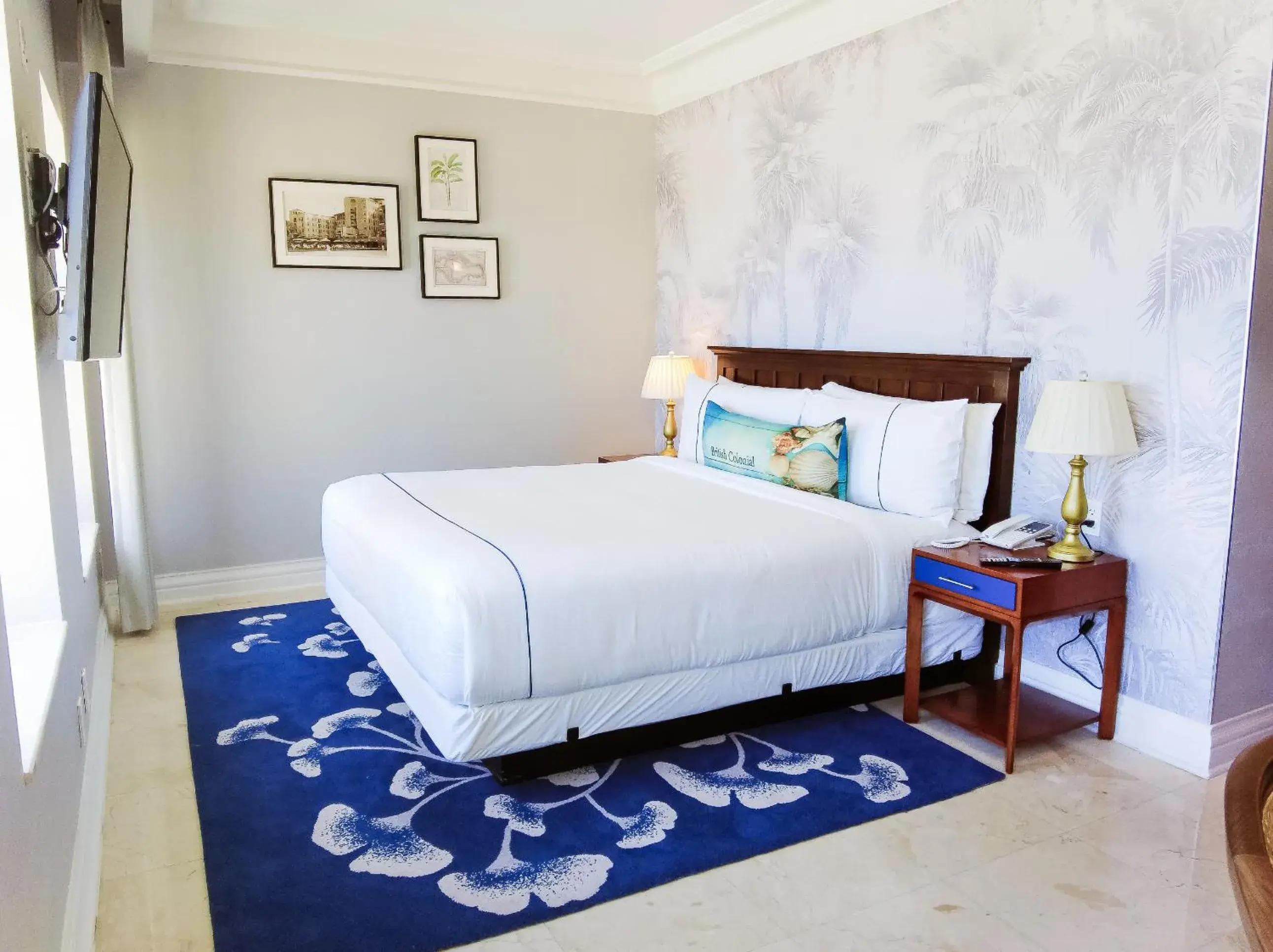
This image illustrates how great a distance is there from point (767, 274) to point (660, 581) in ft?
7.70

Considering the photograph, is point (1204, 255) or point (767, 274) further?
point (767, 274)

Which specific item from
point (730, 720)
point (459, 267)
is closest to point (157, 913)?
point (730, 720)

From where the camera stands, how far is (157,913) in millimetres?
2129

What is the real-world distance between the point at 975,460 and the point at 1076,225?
0.83 m

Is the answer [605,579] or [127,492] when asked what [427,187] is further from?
[605,579]

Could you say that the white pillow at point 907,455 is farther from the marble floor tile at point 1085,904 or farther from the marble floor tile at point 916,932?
the marble floor tile at point 916,932

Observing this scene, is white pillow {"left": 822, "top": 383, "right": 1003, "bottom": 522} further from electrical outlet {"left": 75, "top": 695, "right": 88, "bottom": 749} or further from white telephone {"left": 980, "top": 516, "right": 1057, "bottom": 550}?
electrical outlet {"left": 75, "top": 695, "right": 88, "bottom": 749}

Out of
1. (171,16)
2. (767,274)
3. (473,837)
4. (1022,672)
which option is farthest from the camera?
(767,274)

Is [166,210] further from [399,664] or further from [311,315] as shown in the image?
[399,664]

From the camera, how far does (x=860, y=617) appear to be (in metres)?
3.06

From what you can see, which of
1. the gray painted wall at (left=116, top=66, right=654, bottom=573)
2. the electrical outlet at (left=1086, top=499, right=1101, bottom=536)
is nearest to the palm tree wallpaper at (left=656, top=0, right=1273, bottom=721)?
the electrical outlet at (left=1086, top=499, right=1101, bottom=536)

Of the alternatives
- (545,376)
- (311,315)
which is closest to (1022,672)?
(545,376)

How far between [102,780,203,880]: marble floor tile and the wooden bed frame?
782 mm

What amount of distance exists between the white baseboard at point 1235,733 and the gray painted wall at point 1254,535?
0.02m
